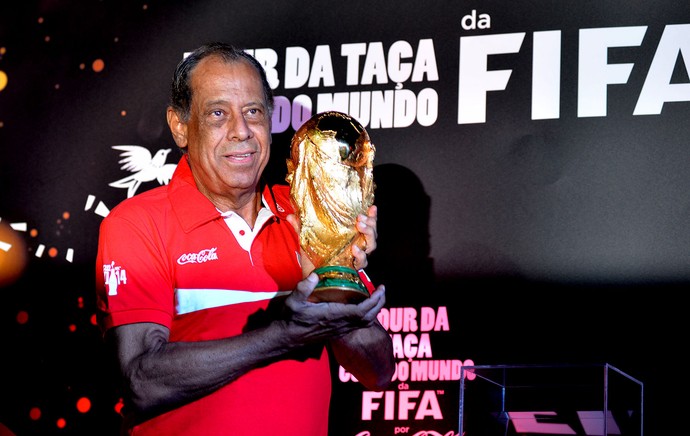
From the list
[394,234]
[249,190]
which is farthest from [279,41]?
[249,190]

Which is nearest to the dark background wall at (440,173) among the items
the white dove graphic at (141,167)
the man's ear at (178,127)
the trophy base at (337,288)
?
the white dove graphic at (141,167)

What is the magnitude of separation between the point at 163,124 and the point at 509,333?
151 cm

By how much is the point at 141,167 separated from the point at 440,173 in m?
1.14

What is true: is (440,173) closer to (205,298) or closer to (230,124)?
(230,124)

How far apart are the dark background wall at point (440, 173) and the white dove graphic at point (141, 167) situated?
31 mm

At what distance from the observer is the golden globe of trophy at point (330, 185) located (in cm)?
264

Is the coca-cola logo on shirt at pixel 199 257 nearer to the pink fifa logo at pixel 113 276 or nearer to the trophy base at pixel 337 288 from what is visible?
the pink fifa logo at pixel 113 276

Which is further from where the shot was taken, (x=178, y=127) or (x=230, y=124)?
(x=178, y=127)

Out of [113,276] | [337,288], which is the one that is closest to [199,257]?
[113,276]

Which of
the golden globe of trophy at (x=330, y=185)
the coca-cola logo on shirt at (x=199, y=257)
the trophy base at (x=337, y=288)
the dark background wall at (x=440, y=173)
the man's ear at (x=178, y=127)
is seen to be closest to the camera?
the trophy base at (x=337, y=288)

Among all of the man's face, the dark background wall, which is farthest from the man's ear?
the dark background wall

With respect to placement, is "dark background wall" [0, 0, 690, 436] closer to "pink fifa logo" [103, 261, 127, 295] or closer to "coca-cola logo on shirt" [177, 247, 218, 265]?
"coca-cola logo on shirt" [177, 247, 218, 265]

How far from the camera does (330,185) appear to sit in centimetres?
266

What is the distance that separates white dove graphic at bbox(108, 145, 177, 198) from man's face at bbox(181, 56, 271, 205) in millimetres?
1048
